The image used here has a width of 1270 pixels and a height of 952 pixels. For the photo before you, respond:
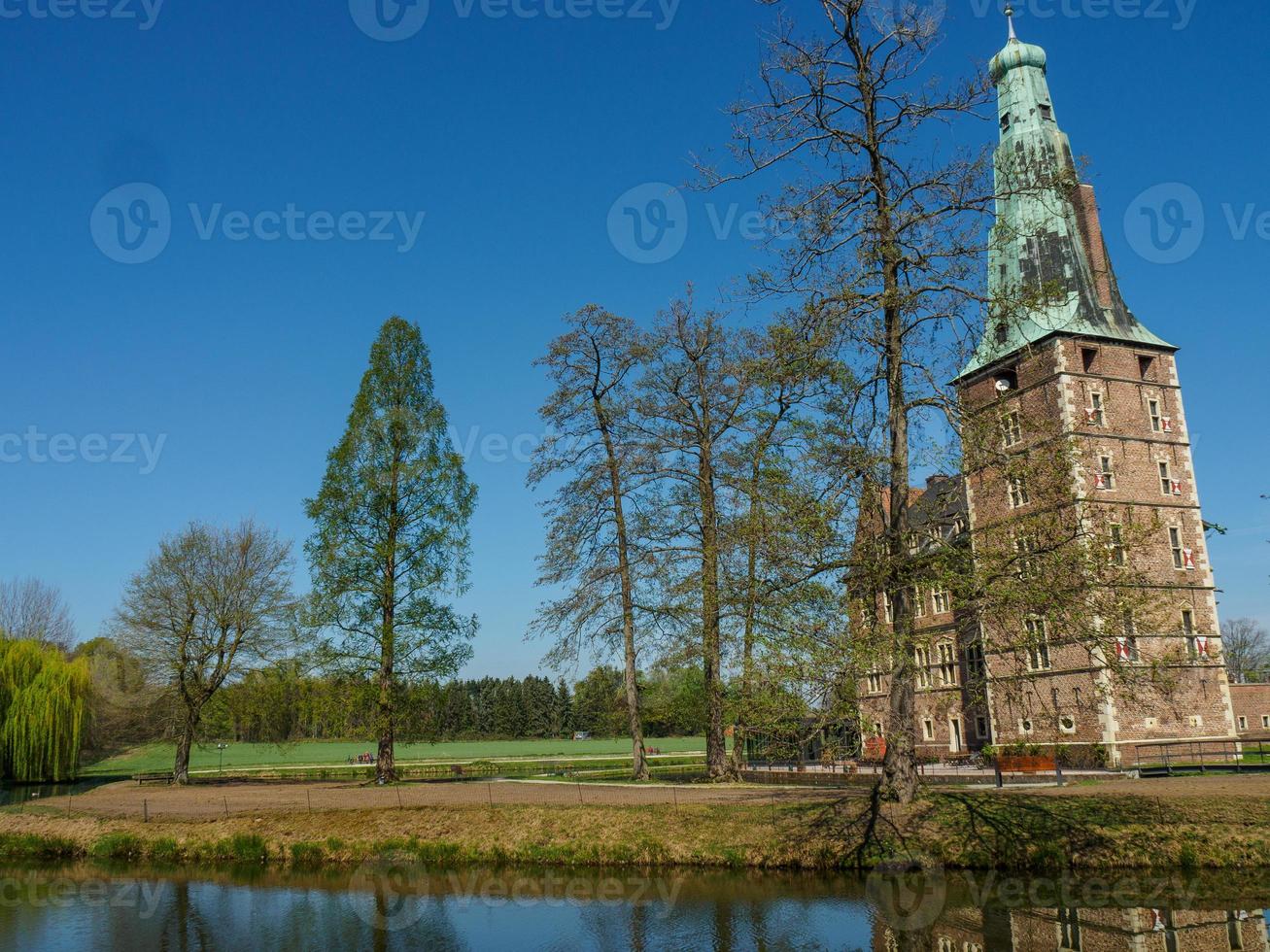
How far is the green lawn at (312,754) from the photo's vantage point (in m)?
65.0

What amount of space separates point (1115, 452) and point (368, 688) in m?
33.8

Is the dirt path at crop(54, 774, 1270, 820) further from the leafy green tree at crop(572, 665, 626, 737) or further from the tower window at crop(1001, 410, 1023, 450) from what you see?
the leafy green tree at crop(572, 665, 626, 737)

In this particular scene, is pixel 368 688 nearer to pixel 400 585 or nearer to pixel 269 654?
pixel 400 585

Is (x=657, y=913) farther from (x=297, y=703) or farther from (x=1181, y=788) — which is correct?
(x=297, y=703)

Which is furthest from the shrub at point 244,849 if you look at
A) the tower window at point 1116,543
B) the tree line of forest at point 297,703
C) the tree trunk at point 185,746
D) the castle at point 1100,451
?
the castle at point 1100,451

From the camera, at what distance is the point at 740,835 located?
19688mm
